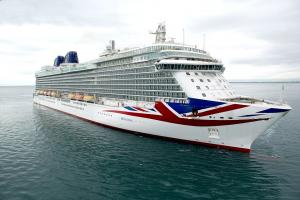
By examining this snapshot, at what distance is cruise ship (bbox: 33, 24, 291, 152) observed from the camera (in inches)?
962

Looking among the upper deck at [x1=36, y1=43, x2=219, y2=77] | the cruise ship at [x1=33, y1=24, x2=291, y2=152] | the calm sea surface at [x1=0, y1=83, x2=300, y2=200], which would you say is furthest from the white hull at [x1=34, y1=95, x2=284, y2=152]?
the upper deck at [x1=36, y1=43, x2=219, y2=77]

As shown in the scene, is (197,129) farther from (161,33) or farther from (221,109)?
(161,33)

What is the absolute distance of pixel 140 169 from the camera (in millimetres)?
21562

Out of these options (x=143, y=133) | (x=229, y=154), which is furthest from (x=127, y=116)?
(x=229, y=154)

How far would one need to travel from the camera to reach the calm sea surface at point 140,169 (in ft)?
57.5

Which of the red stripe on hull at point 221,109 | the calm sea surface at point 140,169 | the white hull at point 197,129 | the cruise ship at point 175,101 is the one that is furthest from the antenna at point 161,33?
the red stripe on hull at point 221,109

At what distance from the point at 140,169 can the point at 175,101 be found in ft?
32.7

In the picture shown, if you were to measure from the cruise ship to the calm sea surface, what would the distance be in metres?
2.04

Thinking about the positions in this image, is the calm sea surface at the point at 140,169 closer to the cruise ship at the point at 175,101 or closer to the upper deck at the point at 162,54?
the cruise ship at the point at 175,101

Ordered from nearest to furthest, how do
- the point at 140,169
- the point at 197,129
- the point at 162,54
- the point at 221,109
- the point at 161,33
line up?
the point at 140,169 < the point at 221,109 < the point at 197,129 < the point at 162,54 < the point at 161,33

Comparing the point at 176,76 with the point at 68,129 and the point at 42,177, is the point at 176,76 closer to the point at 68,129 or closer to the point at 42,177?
the point at 42,177

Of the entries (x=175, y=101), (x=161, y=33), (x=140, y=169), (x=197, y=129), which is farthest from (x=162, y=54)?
(x=140, y=169)

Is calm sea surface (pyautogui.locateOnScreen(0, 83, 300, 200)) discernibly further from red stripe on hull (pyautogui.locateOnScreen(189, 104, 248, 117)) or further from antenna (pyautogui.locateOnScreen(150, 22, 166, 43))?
antenna (pyautogui.locateOnScreen(150, 22, 166, 43))

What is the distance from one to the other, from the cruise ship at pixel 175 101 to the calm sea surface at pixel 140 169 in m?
2.04
